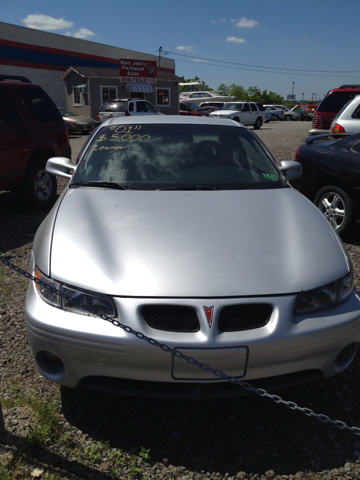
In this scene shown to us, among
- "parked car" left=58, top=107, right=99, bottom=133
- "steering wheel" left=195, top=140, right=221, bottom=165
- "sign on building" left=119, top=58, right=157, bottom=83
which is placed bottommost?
"parked car" left=58, top=107, right=99, bottom=133

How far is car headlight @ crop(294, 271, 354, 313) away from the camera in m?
2.21

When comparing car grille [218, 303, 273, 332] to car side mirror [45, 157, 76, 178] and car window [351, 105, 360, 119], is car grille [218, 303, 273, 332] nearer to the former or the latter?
car side mirror [45, 157, 76, 178]

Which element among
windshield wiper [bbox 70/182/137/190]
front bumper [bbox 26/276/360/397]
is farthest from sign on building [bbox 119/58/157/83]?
front bumper [bbox 26/276/360/397]

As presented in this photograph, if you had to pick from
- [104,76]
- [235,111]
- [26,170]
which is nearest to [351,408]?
[26,170]

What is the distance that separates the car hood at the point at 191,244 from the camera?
2.18 metres

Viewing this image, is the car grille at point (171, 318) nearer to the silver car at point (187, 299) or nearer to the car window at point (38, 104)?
the silver car at point (187, 299)

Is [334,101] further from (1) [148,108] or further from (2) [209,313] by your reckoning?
(1) [148,108]

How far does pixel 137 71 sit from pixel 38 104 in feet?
94.4

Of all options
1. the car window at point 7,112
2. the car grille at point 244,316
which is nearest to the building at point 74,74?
the car window at point 7,112

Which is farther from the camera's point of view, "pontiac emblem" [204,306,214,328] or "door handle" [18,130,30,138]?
"door handle" [18,130,30,138]

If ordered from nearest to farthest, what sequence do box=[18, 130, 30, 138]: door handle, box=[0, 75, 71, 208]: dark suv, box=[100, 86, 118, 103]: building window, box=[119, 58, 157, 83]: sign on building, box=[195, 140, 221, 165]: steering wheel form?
box=[195, 140, 221, 165]: steering wheel, box=[0, 75, 71, 208]: dark suv, box=[18, 130, 30, 138]: door handle, box=[100, 86, 118, 103]: building window, box=[119, 58, 157, 83]: sign on building

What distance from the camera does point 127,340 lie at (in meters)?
2.03

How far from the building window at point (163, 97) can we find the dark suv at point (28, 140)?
3002cm

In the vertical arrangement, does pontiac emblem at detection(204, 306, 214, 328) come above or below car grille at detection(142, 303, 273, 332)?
above
